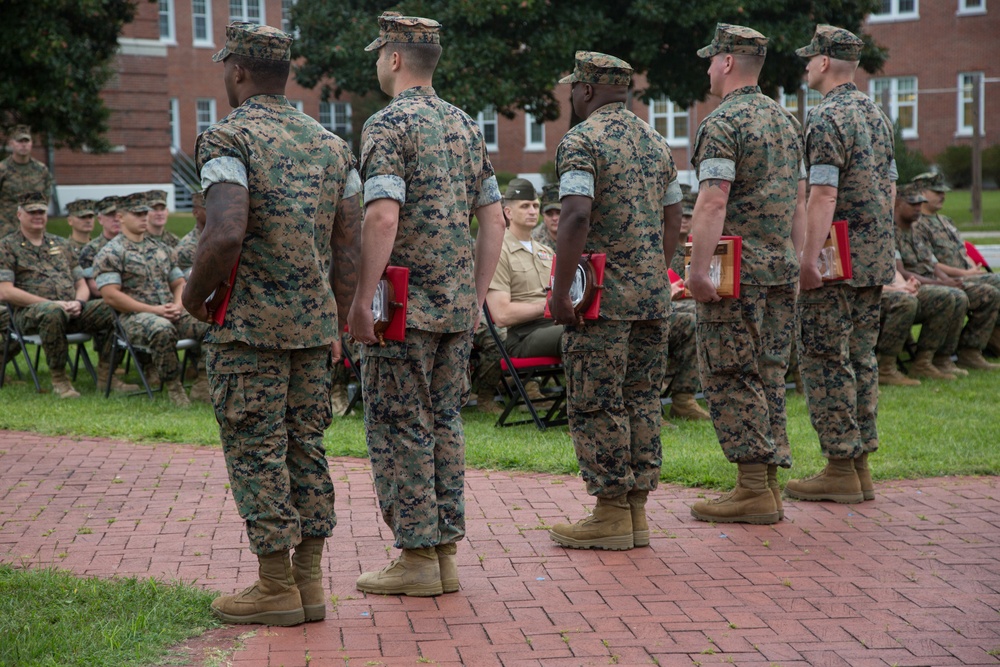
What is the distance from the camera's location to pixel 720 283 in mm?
5762

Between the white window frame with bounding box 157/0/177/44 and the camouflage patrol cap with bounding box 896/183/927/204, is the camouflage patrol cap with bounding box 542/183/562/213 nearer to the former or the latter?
the camouflage patrol cap with bounding box 896/183/927/204

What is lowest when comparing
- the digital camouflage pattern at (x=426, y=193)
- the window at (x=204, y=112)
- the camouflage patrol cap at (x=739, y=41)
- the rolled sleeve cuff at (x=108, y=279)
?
the rolled sleeve cuff at (x=108, y=279)

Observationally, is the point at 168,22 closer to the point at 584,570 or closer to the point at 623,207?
the point at 623,207

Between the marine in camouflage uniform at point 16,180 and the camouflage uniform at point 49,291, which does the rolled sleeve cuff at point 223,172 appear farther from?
the marine in camouflage uniform at point 16,180

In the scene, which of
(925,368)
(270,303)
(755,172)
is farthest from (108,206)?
(925,368)

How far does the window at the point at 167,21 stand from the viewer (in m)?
38.0

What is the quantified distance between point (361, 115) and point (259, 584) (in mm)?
36167

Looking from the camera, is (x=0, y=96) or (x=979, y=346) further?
(x=0, y=96)

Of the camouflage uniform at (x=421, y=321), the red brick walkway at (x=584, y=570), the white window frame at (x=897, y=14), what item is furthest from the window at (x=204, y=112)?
the camouflage uniform at (x=421, y=321)

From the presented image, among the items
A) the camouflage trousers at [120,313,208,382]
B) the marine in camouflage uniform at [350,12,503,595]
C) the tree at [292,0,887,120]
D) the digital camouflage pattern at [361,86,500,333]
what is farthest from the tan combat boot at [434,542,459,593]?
the tree at [292,0,887,120]

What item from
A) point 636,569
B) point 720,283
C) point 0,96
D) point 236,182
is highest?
point 0,96

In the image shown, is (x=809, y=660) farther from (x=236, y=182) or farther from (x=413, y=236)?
(x=236, y=182)

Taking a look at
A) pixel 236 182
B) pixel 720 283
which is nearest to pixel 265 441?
pixel 236 182

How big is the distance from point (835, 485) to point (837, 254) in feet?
4.27
